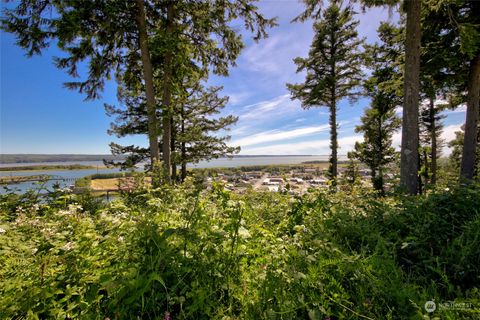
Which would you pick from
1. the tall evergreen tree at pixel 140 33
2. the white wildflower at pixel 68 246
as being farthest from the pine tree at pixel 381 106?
the white wildflower at pixel 68 246

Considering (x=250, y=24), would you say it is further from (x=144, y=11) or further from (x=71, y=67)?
(x=71, y=67)

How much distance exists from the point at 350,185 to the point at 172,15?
7.88 meters

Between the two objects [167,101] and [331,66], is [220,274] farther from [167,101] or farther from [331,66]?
[331,66]

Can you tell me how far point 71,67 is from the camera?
690 centimetres

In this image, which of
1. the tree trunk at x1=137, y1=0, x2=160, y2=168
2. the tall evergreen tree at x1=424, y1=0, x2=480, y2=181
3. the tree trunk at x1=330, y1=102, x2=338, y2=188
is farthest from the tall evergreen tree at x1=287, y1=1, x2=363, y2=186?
the tree trunk at x1=137, y1=0, x2=160, y2=168

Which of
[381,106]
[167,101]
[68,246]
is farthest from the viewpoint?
[381,106]

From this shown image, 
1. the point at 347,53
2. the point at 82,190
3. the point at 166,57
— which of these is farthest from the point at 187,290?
the point at 347,53

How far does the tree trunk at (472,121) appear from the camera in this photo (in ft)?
24.5

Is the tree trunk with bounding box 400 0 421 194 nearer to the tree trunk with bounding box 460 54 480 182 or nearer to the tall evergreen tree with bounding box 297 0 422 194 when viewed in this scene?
the tall evergreen tree with bounding box 297 0 422 194

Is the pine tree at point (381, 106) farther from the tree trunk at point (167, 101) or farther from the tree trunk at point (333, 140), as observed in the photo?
the tree trunk at point (167, 101)

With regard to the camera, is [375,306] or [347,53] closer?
[375,306]

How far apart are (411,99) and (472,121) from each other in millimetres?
4749

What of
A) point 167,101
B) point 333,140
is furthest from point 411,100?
point 333,140

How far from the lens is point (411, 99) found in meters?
5.23
